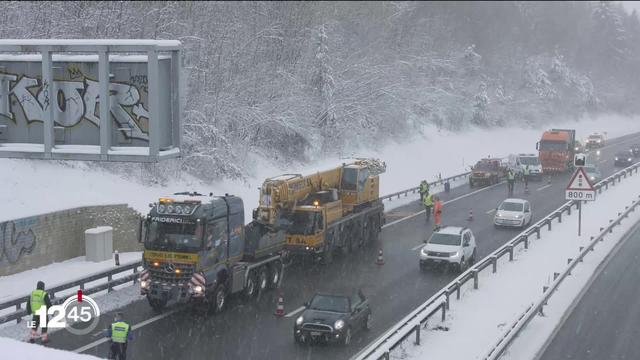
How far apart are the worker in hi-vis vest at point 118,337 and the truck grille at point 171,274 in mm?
3890

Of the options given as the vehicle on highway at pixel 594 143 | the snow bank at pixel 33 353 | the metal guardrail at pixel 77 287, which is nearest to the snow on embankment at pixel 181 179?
the metal guardrail at pixel 77 287

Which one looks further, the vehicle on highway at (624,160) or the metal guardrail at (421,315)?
the vehicle on highway at (624,160)

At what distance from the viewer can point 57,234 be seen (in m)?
25.9

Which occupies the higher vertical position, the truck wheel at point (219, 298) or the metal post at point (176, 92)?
the metal post at point (176, 92)

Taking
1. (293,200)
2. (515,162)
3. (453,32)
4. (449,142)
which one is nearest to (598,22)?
(453,32)

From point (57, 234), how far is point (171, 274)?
297 inches

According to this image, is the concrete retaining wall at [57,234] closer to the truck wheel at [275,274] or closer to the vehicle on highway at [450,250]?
the truck wheel at [275,274]

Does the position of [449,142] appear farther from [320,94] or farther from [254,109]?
[254,109]

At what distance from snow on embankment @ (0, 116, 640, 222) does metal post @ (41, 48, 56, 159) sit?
441 inches

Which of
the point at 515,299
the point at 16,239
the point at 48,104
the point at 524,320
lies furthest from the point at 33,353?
the point at 515,299

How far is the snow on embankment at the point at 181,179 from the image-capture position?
87.9 feet

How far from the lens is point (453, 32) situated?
3696 inches

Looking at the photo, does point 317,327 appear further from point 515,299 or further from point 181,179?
point 181,179

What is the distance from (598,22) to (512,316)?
128623mm
